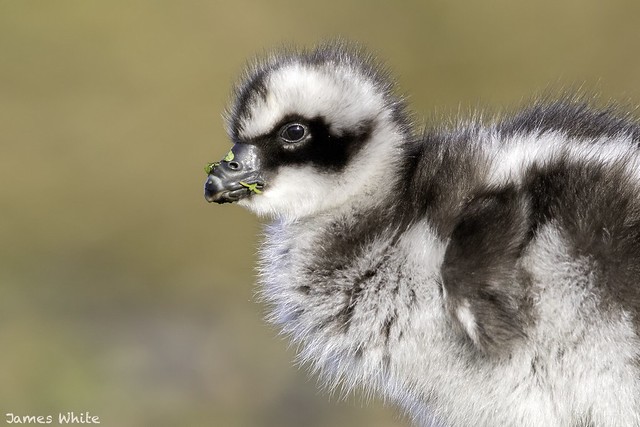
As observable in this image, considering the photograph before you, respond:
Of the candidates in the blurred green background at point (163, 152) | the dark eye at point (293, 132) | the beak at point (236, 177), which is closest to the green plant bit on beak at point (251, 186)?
the beak at point (236, 177)

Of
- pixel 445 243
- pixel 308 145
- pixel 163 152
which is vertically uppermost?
pixel 163 152

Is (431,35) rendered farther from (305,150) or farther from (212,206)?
(305,150)

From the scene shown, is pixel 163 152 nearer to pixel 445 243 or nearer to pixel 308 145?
pixel 308 145

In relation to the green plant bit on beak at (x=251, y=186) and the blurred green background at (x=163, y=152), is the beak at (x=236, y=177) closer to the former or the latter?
the green plant bit on beak at (x=251, y=186)

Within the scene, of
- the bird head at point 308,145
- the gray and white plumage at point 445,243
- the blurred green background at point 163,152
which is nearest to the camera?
the gray and white plumage at point 445,243

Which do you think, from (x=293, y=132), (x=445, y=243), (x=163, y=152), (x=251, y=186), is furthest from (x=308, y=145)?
(x=163, y=152)

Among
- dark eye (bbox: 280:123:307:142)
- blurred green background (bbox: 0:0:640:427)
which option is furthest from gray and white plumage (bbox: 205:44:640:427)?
blurred green background (bbox: 0:0:640:427)

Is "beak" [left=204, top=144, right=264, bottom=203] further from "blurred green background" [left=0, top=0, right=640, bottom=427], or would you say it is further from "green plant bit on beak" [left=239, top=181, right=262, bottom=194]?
"blurred green background" [left=0, top=0, right=640, bottom=427]

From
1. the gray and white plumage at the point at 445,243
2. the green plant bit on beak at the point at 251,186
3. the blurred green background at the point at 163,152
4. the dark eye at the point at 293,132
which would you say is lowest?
the gray and white plumage at the point at 445,243

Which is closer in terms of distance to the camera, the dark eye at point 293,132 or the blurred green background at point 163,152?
the dark eye at point 293,132
